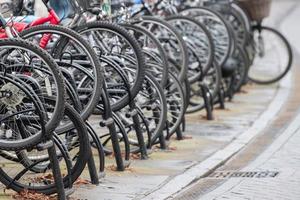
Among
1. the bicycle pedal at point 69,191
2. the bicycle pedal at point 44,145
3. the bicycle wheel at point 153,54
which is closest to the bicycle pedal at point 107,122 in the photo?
the bicycle pedal at point 69,191

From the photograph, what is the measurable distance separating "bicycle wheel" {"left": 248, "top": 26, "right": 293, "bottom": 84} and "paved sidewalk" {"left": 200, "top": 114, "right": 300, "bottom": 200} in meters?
5.14

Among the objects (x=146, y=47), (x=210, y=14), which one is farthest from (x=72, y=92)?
(x=210, y=14)

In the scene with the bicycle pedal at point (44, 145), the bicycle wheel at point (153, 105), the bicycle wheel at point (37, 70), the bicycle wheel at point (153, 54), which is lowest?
the bicycle wheel at point (153, 105)

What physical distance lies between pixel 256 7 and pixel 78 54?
7077mm

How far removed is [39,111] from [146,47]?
3.26 metres

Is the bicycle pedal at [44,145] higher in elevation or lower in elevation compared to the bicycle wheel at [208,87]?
higher

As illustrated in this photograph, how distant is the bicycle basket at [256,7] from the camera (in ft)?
47.8

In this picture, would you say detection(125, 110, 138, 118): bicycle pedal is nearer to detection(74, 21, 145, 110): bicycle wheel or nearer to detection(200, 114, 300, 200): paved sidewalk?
detection(74, 21, 145, 110): bicycle wheel

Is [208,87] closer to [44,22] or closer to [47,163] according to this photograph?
[44,22]

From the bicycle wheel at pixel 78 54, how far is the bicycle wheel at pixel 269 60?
757 cm

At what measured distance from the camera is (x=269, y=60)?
58.2 feet

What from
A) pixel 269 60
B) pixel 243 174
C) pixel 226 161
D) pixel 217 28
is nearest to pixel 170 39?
pixel 226 161

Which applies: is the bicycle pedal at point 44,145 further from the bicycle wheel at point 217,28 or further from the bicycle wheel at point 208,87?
the bicycle wheel at point 217,28

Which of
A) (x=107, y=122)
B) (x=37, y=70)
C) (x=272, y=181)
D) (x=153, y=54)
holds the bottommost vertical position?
(x=272, y=181)
